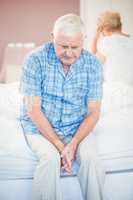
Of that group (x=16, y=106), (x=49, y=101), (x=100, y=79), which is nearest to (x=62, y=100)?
(x=49, y=101)

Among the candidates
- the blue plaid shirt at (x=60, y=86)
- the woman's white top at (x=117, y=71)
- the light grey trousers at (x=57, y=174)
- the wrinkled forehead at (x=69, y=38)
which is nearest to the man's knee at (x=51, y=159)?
the light grey trousers at (x=57, y=174)

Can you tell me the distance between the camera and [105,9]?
1.79 meters

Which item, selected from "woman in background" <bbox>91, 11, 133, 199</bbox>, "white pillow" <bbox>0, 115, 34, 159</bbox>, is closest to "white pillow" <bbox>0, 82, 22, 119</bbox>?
Result: "white pillow" <bbox>0, 115, 34, 159</bbox>

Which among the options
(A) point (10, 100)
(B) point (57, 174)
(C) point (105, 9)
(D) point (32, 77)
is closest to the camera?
(B) point (57, 174)

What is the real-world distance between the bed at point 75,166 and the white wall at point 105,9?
46cm

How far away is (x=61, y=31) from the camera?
1.42 metres

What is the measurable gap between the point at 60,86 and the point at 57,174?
0.36 metres

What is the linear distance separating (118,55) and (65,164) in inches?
26.2

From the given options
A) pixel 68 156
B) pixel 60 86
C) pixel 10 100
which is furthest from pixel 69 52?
pixel 10 100

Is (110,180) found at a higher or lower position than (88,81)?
lower

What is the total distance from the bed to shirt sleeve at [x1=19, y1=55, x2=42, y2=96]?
202 mm

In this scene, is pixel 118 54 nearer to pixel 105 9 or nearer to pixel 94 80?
pixel 105 9

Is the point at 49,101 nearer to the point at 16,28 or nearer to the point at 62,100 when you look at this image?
the point at 62,100

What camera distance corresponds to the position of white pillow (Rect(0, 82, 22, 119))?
1.83 m
